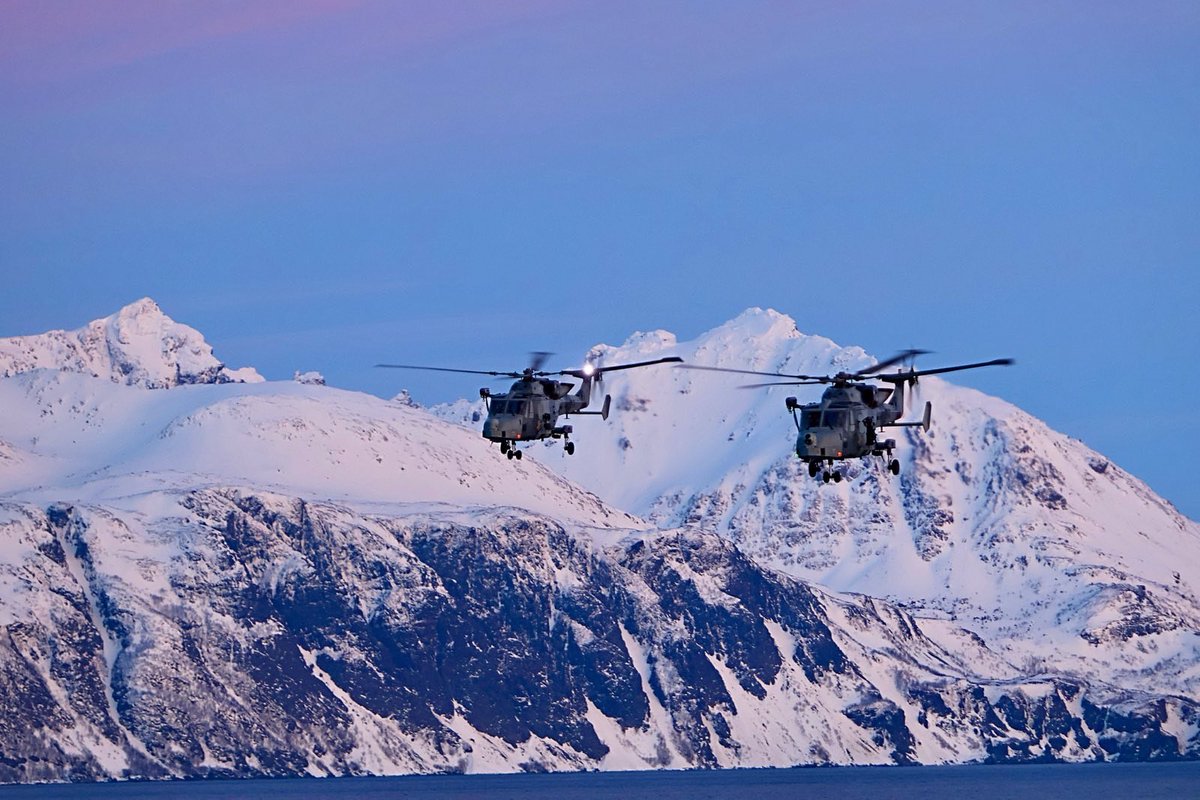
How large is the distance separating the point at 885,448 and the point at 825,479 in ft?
17.8

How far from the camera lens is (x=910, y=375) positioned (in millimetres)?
198625

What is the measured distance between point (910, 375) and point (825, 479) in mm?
10821

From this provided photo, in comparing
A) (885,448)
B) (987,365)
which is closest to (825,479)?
(885,448)

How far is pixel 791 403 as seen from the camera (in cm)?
19950

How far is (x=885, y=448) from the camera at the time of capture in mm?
198250

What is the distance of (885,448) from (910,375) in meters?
6.24

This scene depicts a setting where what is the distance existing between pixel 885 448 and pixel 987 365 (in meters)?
13.9

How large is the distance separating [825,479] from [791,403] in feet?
22.1

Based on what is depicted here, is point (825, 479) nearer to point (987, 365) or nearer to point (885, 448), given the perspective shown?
point (885, 448)

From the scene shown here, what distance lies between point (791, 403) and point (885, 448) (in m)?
8.39

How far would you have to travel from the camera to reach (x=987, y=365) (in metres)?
188
